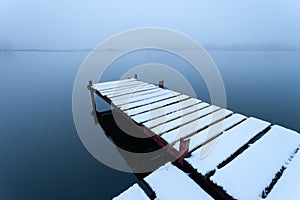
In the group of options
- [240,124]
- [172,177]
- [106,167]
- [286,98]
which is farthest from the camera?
[286,98]

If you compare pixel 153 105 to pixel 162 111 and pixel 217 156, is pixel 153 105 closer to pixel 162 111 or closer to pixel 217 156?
pixel 162 111

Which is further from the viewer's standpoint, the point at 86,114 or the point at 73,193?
the point at 86,114

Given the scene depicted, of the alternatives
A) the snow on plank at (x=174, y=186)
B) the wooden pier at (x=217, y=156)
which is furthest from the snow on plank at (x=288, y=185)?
the snow on plank at (x=174, y=186)

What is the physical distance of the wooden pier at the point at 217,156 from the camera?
1.91m

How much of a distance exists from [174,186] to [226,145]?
4.07 ft

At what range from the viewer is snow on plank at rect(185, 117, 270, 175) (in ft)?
7.52

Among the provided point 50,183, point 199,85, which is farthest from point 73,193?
point 199,85

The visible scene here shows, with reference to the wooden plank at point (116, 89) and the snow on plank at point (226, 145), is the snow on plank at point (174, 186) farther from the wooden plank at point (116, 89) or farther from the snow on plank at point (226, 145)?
the wooden plank at point (116, 89)

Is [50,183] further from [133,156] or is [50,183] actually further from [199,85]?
[199,85]

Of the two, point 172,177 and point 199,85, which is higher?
point 172,177

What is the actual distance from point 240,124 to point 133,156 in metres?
2.73

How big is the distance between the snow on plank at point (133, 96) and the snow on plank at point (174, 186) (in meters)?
2.87

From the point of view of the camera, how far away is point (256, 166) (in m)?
2.26

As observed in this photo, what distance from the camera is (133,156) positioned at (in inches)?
176
